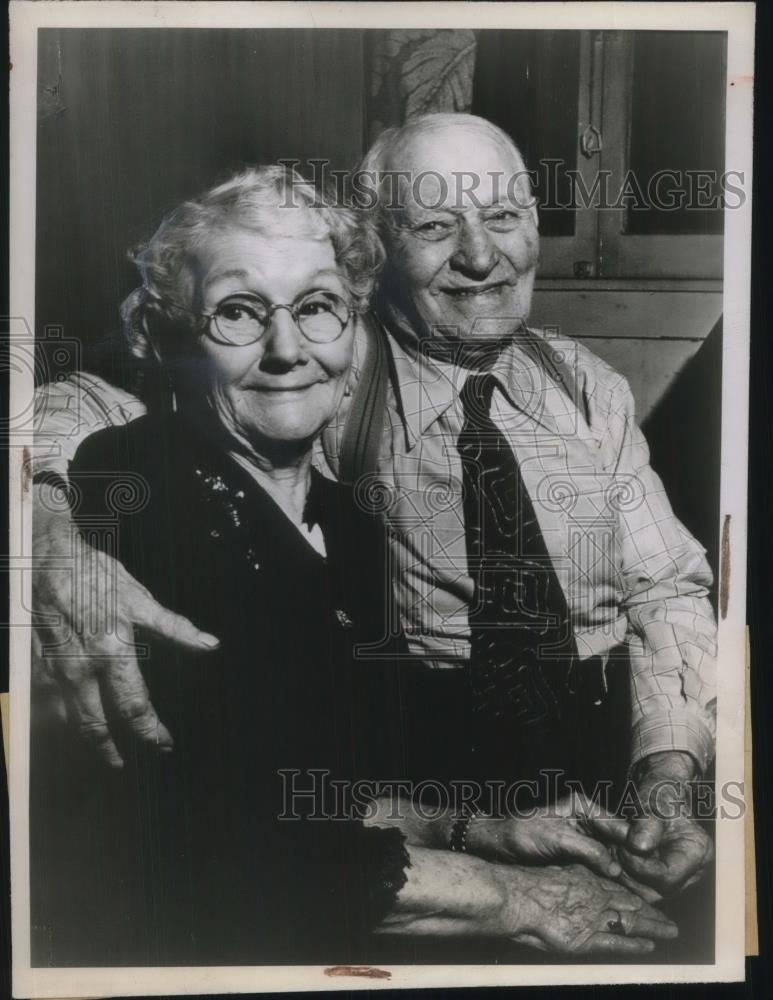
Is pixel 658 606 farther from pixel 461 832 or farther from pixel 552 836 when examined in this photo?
pixel 461 832

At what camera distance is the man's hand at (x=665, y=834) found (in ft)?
7.14

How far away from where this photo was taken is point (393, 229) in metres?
2.14

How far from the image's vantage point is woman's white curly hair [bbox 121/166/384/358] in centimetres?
212

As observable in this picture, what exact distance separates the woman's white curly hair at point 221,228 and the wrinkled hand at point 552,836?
1.28 metres

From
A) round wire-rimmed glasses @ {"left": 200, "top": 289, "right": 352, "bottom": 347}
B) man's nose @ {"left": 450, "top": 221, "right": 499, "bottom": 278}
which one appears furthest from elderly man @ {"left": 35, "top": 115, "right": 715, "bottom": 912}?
round wire-rimmed glasses @ {"left": 200, "top": 289, "right": 352, "bottom": 347}

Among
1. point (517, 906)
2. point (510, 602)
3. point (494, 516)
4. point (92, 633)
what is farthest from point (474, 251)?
point (517, 906)

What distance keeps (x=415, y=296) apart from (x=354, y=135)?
38cm

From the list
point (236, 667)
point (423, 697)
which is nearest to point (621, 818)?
point (423, 697)

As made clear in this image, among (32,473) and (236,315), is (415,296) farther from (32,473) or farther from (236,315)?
(32,473)

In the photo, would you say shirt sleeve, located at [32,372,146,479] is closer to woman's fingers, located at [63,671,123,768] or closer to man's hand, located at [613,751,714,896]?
woman's fingers, located at [63,671,123,768]

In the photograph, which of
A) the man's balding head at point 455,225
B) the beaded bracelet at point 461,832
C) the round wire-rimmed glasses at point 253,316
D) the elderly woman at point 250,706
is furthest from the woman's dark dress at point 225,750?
the man's balding head at point 455,225

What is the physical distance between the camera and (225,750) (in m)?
2.15

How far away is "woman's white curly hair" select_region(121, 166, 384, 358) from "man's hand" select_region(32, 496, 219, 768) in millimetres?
459

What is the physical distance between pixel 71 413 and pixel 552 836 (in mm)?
1424
